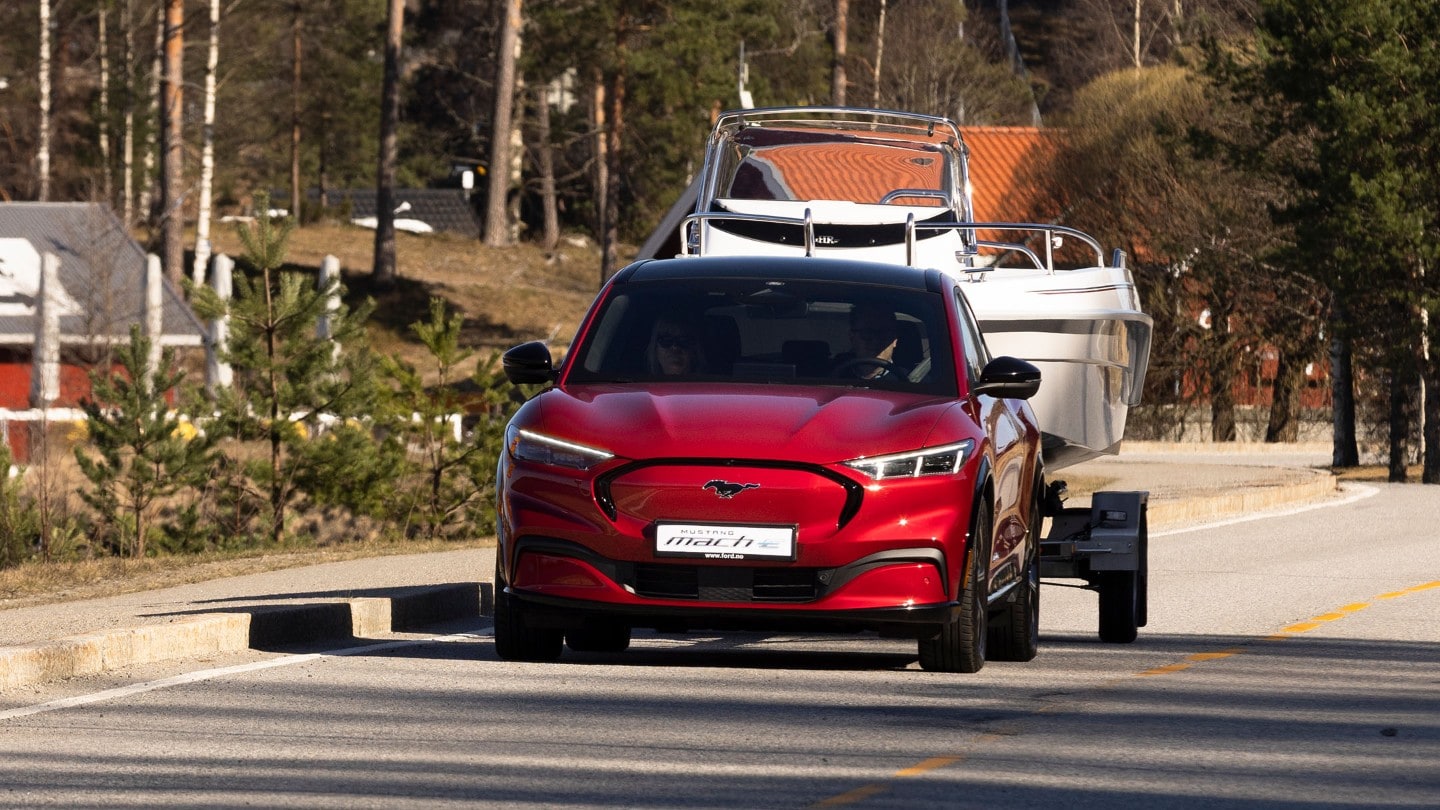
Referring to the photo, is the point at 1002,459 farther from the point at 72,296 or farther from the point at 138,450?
the point at 72,296

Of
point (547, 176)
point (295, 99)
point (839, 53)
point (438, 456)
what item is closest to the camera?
point (438, 456)

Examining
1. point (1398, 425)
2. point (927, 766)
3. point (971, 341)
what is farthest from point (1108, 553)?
point (1398, 425)

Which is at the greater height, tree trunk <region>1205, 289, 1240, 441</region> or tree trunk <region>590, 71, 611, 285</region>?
tree trunk <region>590, 71, 611, 285</region>

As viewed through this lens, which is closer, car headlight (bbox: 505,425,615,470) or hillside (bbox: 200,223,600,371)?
car headlight (bbox: 505,425,615,470)

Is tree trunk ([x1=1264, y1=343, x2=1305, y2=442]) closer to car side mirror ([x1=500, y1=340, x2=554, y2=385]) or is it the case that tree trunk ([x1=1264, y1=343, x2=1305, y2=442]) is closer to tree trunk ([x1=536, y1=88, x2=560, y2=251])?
tree trunk ([x1=536, y1=88, x2=560, y2=251])

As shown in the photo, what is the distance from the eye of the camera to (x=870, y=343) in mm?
10828

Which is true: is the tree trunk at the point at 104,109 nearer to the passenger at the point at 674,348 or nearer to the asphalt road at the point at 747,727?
the passenger at the point at 674,348

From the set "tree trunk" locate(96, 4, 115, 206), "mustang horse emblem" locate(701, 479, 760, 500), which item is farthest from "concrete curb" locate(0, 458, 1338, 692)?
"tree trunk" locate(96, 4, 115, 206)

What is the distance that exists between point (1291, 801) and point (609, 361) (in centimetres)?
445

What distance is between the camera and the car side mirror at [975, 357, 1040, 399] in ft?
34.5

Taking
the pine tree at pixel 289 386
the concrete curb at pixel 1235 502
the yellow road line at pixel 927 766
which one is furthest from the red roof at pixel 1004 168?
the yellow road line at pixel 927 766

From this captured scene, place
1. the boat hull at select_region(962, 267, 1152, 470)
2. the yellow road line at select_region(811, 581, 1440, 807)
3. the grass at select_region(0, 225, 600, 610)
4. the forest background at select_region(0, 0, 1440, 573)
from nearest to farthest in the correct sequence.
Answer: the yellow road line at select_region(811, 581, 1440, 807)
the boat hull at select_region(962, 267, 1152, 470)
the forest background at select_region(0, 0, 1440, 573)
the grass at select_region(0, 225, 600, 610)

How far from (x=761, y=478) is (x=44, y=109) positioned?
197ft

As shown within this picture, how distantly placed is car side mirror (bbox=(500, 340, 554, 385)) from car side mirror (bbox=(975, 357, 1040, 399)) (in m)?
1.89
